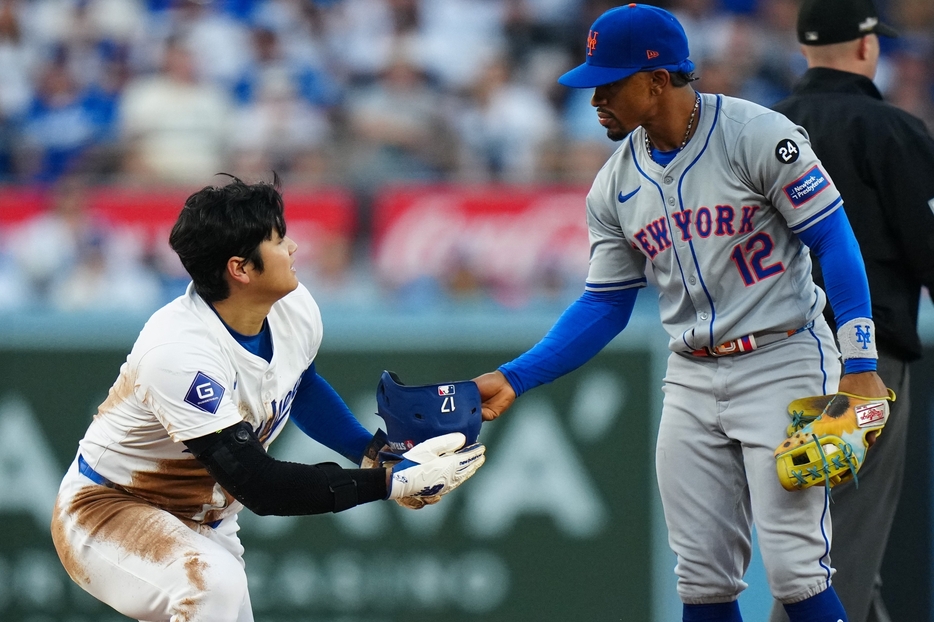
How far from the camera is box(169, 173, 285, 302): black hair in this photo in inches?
137

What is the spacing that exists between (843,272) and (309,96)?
25.1 ft

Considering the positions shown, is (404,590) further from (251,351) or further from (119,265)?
(119,265)

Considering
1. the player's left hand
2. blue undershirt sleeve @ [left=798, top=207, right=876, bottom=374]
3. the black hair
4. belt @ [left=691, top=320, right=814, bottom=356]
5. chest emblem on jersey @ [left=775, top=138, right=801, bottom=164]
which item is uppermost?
chest emblem on jersey @ [left=775, top=138, right=801, bottom=164]

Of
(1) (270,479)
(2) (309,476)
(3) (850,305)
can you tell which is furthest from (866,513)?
(1) (270,479)

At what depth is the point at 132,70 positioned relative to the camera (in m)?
10.7

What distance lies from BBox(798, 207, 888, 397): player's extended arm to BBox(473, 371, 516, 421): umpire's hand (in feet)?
3.46

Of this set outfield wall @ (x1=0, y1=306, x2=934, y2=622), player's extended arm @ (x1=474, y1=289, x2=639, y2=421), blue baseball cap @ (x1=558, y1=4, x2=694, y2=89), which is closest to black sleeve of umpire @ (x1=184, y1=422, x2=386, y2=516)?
player's extended arm @ (x1=474, y1=289, x2=639, y2=421)

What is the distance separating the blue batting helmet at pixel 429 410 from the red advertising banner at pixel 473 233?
453 cm

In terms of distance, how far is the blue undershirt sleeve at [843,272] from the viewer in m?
3.29

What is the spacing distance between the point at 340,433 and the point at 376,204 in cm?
457

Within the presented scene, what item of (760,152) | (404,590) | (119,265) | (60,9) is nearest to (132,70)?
(60,9)

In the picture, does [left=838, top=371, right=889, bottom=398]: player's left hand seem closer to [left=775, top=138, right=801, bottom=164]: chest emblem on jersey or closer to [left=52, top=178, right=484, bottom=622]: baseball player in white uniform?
[left=775, top=138, right=801, bottom=164]: chest emblem on jersey

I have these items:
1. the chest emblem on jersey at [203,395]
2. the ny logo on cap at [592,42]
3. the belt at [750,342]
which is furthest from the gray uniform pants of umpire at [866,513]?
the chest emblem on jersey at [203,395]

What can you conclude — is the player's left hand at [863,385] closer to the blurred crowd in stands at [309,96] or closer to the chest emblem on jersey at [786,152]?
the chest emblem on jersey at [786,152]
